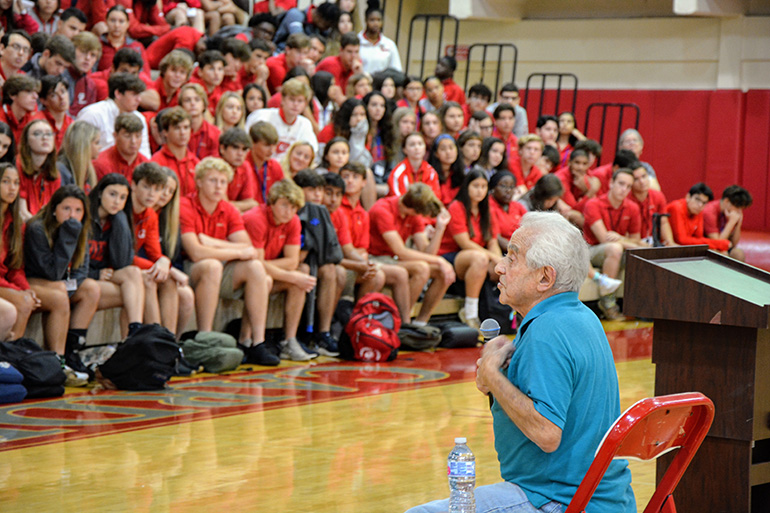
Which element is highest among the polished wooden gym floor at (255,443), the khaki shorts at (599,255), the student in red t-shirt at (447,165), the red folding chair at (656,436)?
the student in red t-shirt at (447,165)

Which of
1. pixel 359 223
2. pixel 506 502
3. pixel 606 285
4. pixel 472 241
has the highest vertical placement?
pixel 359 223

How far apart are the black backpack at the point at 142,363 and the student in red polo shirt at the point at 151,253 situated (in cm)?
59

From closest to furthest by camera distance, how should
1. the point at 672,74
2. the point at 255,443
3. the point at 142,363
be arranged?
1. the point at 255,443
2. the point at 142,363
3. the point at 672,74

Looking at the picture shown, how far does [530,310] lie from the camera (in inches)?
104

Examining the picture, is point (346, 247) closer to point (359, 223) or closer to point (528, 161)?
point (359, 223)

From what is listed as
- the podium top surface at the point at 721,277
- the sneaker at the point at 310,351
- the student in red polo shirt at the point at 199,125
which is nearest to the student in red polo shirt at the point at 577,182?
the student in red polo shirt at the point at 199,125

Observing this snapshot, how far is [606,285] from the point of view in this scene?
10477mm

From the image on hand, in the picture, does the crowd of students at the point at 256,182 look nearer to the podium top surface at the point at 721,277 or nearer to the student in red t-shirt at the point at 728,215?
the student in red t-shirt at the point at 728,215

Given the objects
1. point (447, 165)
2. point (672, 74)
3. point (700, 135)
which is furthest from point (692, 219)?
point (672, 74)

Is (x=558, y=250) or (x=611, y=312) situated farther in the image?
(x=611, y=312)

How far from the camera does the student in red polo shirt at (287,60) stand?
11.0 metres

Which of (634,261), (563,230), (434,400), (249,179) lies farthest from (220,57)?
(563,230)

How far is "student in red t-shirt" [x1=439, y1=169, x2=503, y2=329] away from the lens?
9.30m

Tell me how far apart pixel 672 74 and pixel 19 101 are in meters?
10.1
